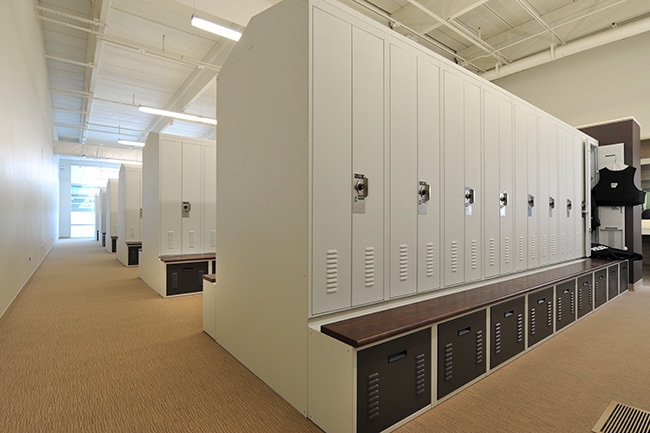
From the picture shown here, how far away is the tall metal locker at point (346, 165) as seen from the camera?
1.92 m

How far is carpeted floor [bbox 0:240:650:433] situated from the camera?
5.94ft

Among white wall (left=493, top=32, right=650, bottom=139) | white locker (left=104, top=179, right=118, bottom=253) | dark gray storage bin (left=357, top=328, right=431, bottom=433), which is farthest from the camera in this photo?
white locker (left=104, top=179, right=118, bottom=253)

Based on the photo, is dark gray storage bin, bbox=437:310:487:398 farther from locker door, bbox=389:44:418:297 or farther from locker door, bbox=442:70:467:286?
locker door, bbox=442:70:467:286

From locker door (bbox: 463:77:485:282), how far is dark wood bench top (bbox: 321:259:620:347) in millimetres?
245

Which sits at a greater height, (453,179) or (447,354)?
(453,179)

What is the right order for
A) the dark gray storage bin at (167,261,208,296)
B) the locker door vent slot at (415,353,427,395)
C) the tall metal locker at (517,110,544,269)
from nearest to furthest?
1. the locker door vent slot at (415,353,427,395)
2. the tall metal locker at (517,110,544,269)
3. the dark gray storage bin at (167,261,208,296)

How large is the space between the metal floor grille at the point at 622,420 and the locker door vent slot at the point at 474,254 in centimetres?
124

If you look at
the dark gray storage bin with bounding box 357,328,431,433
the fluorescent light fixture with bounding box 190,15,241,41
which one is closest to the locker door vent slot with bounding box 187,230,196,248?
the fluorescent light fixture with bounding box 190,15,241,41

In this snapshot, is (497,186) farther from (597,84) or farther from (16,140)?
(16,140)

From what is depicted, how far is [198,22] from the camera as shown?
4.08 m

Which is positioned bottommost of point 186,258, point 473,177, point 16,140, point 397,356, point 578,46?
point 397,356

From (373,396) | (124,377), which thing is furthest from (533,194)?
(124,377)

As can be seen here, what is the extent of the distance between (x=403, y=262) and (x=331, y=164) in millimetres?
899

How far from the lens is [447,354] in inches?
80.4
